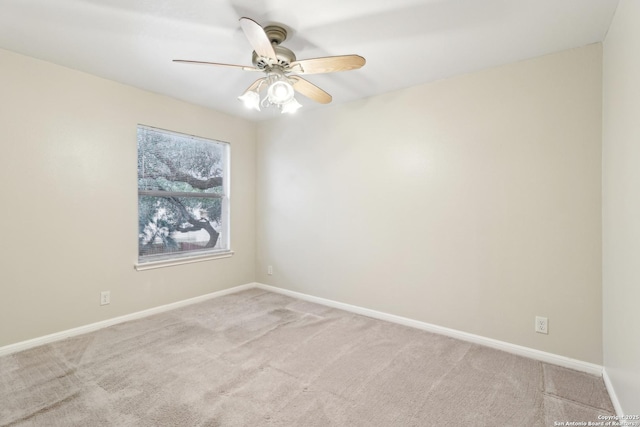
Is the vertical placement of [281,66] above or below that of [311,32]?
below

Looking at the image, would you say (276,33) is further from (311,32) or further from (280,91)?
(280,91)

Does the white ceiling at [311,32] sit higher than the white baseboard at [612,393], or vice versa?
the white ceiling at [311,32]

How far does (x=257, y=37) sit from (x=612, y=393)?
307 centimetres

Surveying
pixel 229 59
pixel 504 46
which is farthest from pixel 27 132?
pixel 504 46

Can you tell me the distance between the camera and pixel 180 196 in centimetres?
360

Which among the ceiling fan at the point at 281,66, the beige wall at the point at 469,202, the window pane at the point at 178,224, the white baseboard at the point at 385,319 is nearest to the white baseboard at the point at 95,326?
the white baseboard at the point at 385,319

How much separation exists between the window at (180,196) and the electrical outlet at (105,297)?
433 mm

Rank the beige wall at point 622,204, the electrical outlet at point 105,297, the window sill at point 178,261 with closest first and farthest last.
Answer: the beige wall at point 622,204 → the electrical outlet at point 105,297 → the window sill at point 178,261

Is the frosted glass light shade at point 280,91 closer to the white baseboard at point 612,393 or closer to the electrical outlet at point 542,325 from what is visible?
the electrical outlet at point 542,325

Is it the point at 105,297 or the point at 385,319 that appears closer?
the point at 105,297

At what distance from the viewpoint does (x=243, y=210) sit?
13.9 feet

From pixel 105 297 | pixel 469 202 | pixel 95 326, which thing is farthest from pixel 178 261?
pixel 469 202

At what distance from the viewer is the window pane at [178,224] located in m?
3.32

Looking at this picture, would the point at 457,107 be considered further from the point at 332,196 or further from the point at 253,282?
the point at 253,282
